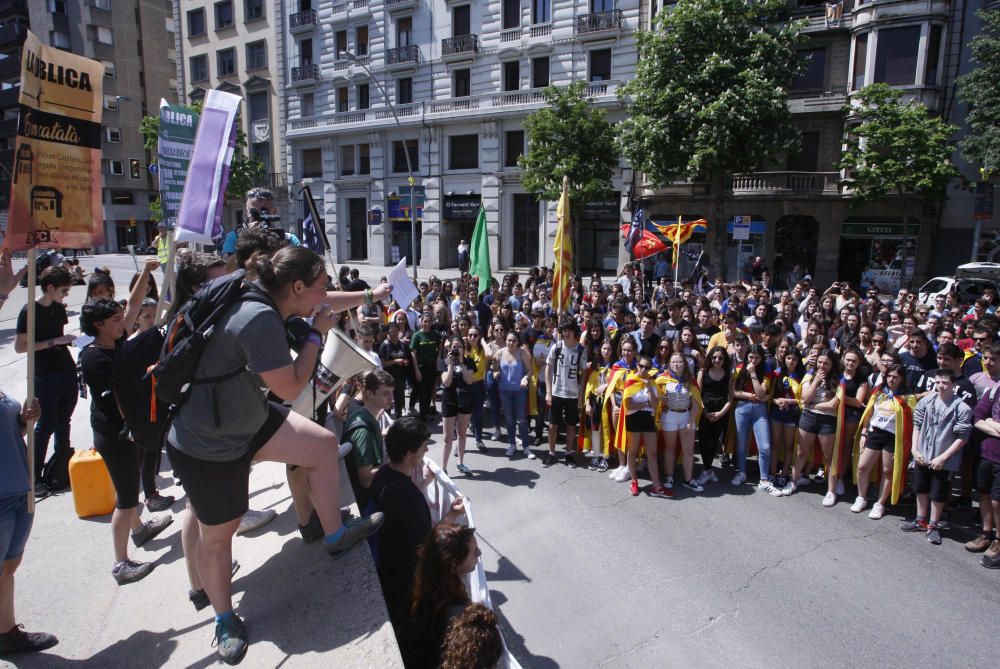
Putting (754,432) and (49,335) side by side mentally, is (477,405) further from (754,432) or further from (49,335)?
(49,335)

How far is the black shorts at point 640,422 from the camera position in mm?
6918

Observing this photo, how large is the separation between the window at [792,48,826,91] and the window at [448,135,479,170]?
15194mm

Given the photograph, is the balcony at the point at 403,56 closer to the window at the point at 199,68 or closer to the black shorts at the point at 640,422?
the window at the point at 199,68

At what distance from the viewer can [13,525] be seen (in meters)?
3.04

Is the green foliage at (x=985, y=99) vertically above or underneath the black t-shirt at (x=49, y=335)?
above

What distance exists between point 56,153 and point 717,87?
21.1 m

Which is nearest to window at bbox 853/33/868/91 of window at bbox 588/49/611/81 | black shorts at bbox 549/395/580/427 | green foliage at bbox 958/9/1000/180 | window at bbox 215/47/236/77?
green foliage at bbox 958/9/1000/180

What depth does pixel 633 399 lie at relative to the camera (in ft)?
22.9

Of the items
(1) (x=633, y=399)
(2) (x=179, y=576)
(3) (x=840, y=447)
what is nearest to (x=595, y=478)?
(1) (x=633, y=399)

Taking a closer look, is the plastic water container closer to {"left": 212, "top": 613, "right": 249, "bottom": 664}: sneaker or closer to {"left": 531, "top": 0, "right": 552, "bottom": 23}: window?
{"left": 212, "top": 613, "right": 249, "bottom": 664}: sneaker

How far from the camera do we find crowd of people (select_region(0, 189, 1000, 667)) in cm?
272

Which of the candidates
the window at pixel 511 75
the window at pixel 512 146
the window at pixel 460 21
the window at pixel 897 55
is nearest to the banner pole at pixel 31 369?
the window at pixel 897 55

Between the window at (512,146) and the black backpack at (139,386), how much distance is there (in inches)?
1126

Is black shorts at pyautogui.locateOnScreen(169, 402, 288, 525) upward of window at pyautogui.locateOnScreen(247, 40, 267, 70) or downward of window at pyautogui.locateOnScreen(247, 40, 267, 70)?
downward
